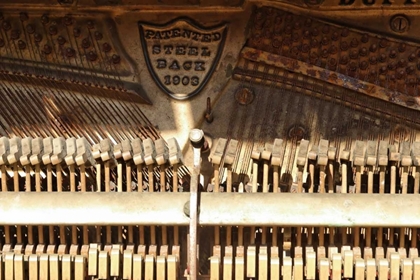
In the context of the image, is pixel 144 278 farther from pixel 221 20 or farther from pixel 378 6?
pixel 378 6

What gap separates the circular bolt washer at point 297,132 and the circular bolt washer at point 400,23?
70 cm

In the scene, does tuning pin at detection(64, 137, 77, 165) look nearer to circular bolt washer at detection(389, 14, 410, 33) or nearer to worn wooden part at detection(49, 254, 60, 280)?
worn wooden part at detection(49, 254, 60, 280)

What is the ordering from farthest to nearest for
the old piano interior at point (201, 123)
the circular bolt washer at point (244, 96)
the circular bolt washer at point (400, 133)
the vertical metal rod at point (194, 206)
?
the circular bolt washer at point (244, 96) < the circular bolt washer at point (400, 133) < the old piano interior at point (201, 123) < the vertical metal rod at point (194, 206)

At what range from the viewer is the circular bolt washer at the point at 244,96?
3838 mm

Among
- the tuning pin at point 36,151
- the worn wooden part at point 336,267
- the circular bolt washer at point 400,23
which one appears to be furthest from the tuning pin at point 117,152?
the circular bolt washer at point 400,23

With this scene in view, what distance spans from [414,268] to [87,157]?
4.89 ft

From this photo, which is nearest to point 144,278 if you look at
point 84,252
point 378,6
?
point 84,252

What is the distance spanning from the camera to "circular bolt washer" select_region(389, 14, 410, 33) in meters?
3.79

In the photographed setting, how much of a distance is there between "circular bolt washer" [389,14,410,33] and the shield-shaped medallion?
2.88 feet

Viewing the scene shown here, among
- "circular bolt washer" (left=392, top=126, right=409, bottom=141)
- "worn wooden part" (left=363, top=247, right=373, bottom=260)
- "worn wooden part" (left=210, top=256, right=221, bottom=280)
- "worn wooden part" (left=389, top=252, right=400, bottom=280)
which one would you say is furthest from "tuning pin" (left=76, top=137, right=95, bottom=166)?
"circular bolt washer" (left=392, top=126, right=409, bottom=141)

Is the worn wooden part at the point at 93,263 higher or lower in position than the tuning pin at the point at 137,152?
lower

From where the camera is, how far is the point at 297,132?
3.77 m

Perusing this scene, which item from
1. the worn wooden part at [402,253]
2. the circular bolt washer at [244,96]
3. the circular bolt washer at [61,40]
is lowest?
the worn wooden part at [402,253]

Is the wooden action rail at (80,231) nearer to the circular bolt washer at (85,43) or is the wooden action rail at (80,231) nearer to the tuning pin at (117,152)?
the tuning pin at (117,152)
